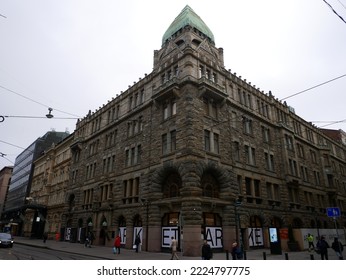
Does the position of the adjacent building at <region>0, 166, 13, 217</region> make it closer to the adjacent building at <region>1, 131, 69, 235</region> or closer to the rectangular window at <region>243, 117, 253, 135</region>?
the adjacent building at <region>1, 131, 69, 235</region>

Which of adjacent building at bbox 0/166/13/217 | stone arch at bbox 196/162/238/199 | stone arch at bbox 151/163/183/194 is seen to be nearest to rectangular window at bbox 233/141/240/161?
stone arch at bbox 196/162/238/199

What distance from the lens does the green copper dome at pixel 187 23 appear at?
31.8 m

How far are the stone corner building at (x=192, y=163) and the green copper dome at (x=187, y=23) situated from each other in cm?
18

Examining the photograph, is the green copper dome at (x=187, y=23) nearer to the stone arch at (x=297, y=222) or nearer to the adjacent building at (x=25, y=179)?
the stone arch at (x=297, y=222)

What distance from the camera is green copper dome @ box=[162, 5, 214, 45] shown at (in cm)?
3179

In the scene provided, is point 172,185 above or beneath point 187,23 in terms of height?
beneath

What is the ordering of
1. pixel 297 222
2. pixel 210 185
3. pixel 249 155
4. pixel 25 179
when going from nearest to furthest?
pixel 210 185, pixel 249 155, pixel 297 222, pixel 25 179

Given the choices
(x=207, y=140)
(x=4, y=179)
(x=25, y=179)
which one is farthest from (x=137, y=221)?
(x=4, y=179)

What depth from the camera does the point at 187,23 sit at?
3108cm

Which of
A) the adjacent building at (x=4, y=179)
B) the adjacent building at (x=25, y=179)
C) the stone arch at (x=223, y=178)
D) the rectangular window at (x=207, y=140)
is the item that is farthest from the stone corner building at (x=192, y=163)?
the adjacent building at (x=4, y=179)

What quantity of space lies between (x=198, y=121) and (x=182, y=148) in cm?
311

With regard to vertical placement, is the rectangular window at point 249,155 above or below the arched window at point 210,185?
above

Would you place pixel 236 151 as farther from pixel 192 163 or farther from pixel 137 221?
pixel 137 221

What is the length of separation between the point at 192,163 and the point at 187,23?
17.5 m
